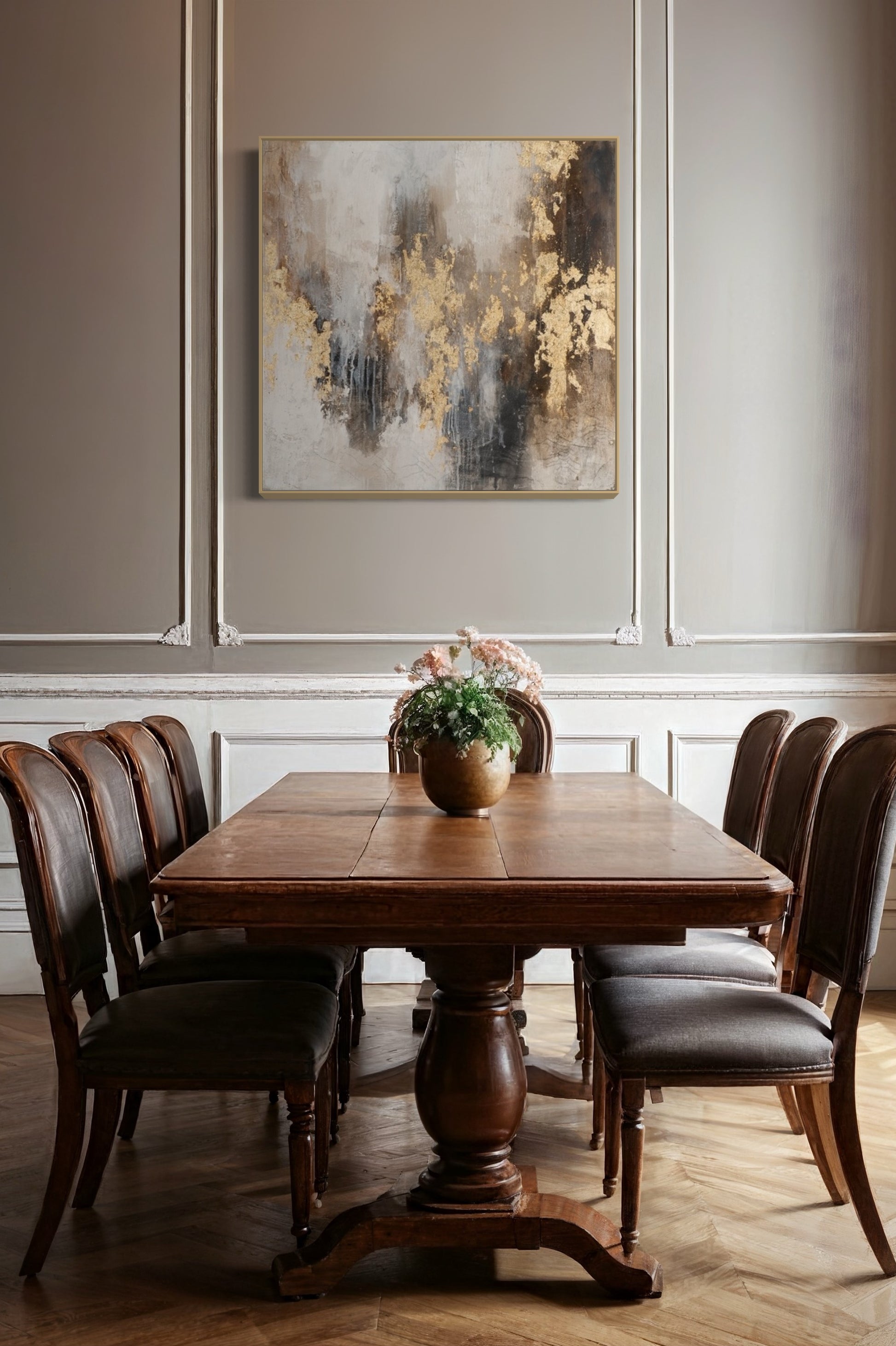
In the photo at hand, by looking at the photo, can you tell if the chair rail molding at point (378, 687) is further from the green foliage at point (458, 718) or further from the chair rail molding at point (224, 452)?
the green foliage at point (458, 718)

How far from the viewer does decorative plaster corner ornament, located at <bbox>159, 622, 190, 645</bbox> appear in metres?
4.25

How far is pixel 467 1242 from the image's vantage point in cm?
207

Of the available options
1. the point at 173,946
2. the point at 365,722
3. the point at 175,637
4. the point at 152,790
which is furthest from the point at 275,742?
the point at 173,946

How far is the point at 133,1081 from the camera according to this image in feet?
6.97

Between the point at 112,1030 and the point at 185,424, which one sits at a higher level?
the point at 185,424

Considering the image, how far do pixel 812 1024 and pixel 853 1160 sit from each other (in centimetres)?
25

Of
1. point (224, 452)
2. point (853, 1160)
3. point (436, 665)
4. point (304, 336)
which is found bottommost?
point (853, 1160)

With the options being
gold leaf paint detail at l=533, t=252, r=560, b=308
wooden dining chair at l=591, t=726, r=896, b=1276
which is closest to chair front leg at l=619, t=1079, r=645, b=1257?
wooden dining chair at l=591, t=726, r=896, b=1276

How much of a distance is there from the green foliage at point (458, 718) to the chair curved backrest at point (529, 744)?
106 centimetres

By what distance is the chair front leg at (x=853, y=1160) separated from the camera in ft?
7.02

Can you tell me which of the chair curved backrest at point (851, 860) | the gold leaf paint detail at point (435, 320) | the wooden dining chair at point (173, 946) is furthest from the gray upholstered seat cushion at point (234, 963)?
the gold leaf paint detail at point (435, 320)

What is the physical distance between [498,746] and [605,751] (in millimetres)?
1825

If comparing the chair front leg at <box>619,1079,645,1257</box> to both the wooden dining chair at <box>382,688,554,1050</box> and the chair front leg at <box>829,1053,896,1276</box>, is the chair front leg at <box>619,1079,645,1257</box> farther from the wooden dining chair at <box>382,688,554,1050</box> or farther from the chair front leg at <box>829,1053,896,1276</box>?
the wooden dining chair at <box>382,688,554,1050</box>

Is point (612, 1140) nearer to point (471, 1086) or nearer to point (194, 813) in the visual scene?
point (471, 1086)
